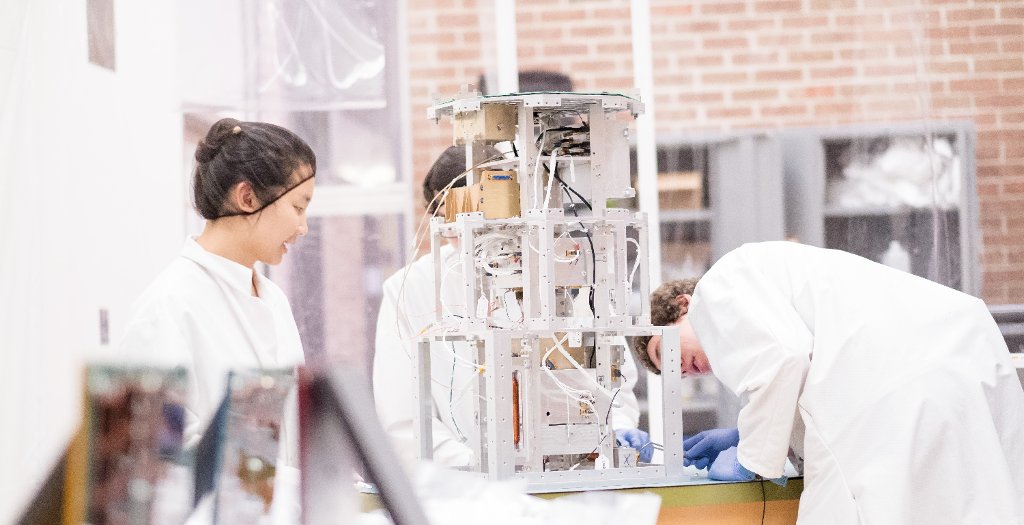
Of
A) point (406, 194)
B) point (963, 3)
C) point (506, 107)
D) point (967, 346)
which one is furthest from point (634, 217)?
point (963, 3)

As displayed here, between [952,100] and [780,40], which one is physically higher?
[780,40]

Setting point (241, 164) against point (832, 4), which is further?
point (832, 4)

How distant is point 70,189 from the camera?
132 inches

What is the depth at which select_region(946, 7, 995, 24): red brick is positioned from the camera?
4309 mm

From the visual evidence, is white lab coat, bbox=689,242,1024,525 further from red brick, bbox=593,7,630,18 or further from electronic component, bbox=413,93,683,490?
red brick, bbox=593,7,630,18

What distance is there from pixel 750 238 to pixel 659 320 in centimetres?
179

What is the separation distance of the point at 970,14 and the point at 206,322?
11.2ft

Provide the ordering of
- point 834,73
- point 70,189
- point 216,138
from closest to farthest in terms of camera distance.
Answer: point 216,138
point 70,189
point 834,73

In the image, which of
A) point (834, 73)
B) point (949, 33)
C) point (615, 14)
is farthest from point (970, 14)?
point (615, 14)

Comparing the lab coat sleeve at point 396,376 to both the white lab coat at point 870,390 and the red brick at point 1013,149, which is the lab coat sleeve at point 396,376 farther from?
the red brick at point 1013,149

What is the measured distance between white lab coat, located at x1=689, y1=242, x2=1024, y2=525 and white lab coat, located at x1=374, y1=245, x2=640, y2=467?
1.72ft

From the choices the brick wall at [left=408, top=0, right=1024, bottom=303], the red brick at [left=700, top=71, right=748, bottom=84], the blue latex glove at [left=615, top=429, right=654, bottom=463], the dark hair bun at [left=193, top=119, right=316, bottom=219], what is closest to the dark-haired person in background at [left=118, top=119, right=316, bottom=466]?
the dark hair bun at [left=193, top=119, right=316, bottom=219]

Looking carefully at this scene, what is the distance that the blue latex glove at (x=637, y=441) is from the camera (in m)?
2.49

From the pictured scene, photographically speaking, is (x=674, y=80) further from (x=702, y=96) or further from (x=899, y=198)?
(x=899, y=198)
